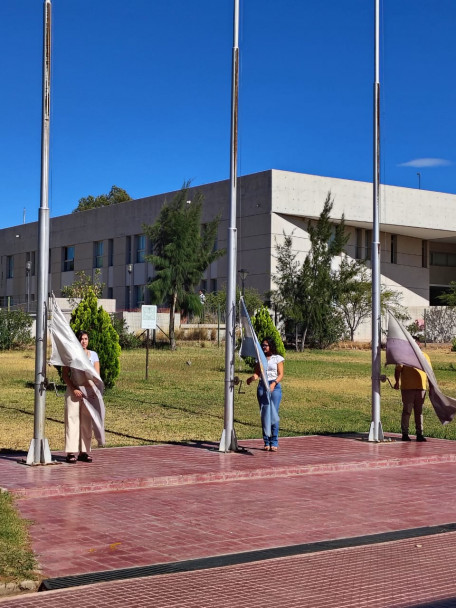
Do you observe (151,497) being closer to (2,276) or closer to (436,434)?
(436,434)

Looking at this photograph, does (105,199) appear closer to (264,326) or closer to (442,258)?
(442,258)

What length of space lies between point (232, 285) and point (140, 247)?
164 feet

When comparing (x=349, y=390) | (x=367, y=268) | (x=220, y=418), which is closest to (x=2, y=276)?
(x=367, y=268)

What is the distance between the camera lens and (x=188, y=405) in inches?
840

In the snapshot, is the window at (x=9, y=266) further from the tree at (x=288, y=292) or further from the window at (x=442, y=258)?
the tree at (x=288, y=292)

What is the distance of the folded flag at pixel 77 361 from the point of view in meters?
12.2

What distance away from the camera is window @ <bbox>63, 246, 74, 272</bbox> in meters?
71.4

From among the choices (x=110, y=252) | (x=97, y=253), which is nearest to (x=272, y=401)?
(x=110, y=252)

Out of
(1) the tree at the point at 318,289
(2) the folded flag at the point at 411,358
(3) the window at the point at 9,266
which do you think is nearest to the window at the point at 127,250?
(3) the window at the point at 9,266

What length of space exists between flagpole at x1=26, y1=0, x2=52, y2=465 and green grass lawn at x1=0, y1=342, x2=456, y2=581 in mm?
2288

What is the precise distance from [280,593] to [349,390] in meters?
19.9

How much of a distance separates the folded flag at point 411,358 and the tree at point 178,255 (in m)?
27.7

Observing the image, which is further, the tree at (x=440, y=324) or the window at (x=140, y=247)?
the window at (x=140, y=247)

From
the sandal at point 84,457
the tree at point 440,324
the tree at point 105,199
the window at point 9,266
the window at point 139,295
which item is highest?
the tree at point 105,199
